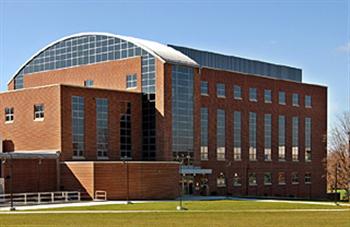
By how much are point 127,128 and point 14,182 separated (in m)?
16.1

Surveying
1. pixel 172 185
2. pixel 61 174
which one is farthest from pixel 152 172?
pixel 61 174

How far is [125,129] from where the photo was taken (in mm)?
74562

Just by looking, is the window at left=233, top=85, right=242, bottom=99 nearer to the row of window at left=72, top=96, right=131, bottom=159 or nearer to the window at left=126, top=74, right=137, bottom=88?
the window at left=126, top=74, right=137, bottom=88

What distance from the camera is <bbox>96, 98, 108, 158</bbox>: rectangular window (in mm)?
71581

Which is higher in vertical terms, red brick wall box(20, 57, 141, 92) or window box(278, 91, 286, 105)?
red brick wall box(20, 57, 141, 92)

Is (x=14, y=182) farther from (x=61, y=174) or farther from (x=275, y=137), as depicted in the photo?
(x=275, y=137)

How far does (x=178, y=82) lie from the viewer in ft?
249

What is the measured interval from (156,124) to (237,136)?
1438 cm

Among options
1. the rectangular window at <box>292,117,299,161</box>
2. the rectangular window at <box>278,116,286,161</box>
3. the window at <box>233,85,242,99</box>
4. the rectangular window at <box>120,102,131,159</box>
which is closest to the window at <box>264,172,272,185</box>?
the rectangular window at <box>278,116,286,161</box>

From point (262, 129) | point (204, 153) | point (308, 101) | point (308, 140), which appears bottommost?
point (204, 153)

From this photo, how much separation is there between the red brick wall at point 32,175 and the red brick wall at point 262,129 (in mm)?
18491

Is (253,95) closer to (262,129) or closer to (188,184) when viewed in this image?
(262,129)

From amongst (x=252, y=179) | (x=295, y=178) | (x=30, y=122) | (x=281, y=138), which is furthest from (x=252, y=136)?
(x=30, y=122)

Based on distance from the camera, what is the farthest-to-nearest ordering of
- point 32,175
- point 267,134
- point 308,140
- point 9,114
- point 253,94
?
1. point 308,140
2. point 267,134
3. point 253,94
4. point 9,114
5. point 32,175
